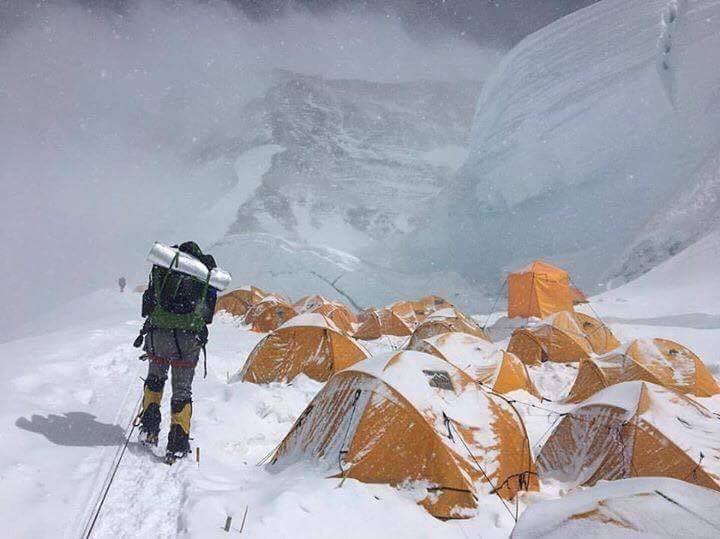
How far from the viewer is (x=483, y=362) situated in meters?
9.20

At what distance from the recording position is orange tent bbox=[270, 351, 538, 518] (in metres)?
4.32

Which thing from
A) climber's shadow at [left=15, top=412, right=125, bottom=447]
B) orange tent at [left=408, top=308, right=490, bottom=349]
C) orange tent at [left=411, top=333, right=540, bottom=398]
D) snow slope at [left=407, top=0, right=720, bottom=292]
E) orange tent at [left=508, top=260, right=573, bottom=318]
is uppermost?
snow slope at [left=407, top=0, right=720, bottom=292]

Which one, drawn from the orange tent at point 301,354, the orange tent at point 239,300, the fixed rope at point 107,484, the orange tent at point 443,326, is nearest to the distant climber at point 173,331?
the fixed rope at point 107,484

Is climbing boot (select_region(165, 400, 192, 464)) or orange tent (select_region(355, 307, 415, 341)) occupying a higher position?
orange tent (select_region(355, 307, 415, 341))

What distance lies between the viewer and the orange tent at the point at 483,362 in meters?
8.88

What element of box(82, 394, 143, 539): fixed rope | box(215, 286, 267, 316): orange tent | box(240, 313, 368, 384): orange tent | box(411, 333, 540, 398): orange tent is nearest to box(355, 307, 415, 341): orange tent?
box(215, 286, 267, 316): orange tent

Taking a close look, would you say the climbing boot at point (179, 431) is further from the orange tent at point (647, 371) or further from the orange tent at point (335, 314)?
the orange tent at point (335, 314)

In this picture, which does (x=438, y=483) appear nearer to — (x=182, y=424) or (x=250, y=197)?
(x=182, y=424)

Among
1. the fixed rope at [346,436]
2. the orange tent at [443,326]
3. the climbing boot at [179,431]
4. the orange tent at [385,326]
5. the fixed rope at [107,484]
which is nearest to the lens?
the fixed rope at [107,484]

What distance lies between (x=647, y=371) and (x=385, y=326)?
10928 mm

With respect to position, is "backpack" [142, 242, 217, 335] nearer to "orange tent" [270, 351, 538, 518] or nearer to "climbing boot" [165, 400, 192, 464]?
"climbing boot" [165, 400, 192, 464]

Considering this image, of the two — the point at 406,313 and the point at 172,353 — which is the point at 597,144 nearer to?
the point at 406,313

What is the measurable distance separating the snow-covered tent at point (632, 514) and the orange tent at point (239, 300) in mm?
21266

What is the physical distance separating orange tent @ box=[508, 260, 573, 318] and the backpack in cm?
1698
